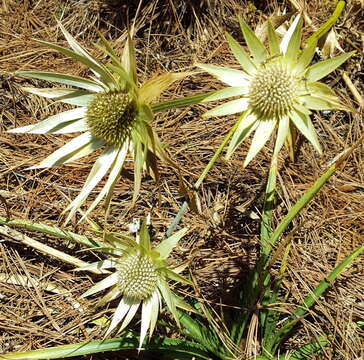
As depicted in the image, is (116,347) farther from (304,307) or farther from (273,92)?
(273,92)

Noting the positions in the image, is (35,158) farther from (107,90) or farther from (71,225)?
(107,90)

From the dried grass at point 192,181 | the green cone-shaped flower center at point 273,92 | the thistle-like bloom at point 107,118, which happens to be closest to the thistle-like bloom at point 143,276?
the thistle-like bloom at point 107,118

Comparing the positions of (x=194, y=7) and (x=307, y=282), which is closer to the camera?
(x=307, y=282)

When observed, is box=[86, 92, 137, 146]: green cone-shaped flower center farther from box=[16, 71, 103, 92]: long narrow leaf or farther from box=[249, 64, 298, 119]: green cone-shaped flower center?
box=[249, 64, 298, 119]: green cone-shaped flower center

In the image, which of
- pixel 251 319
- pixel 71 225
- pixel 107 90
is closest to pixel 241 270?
pixel 251 319

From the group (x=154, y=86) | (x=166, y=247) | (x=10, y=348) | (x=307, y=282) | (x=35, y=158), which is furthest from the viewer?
(x=35, y=158)
